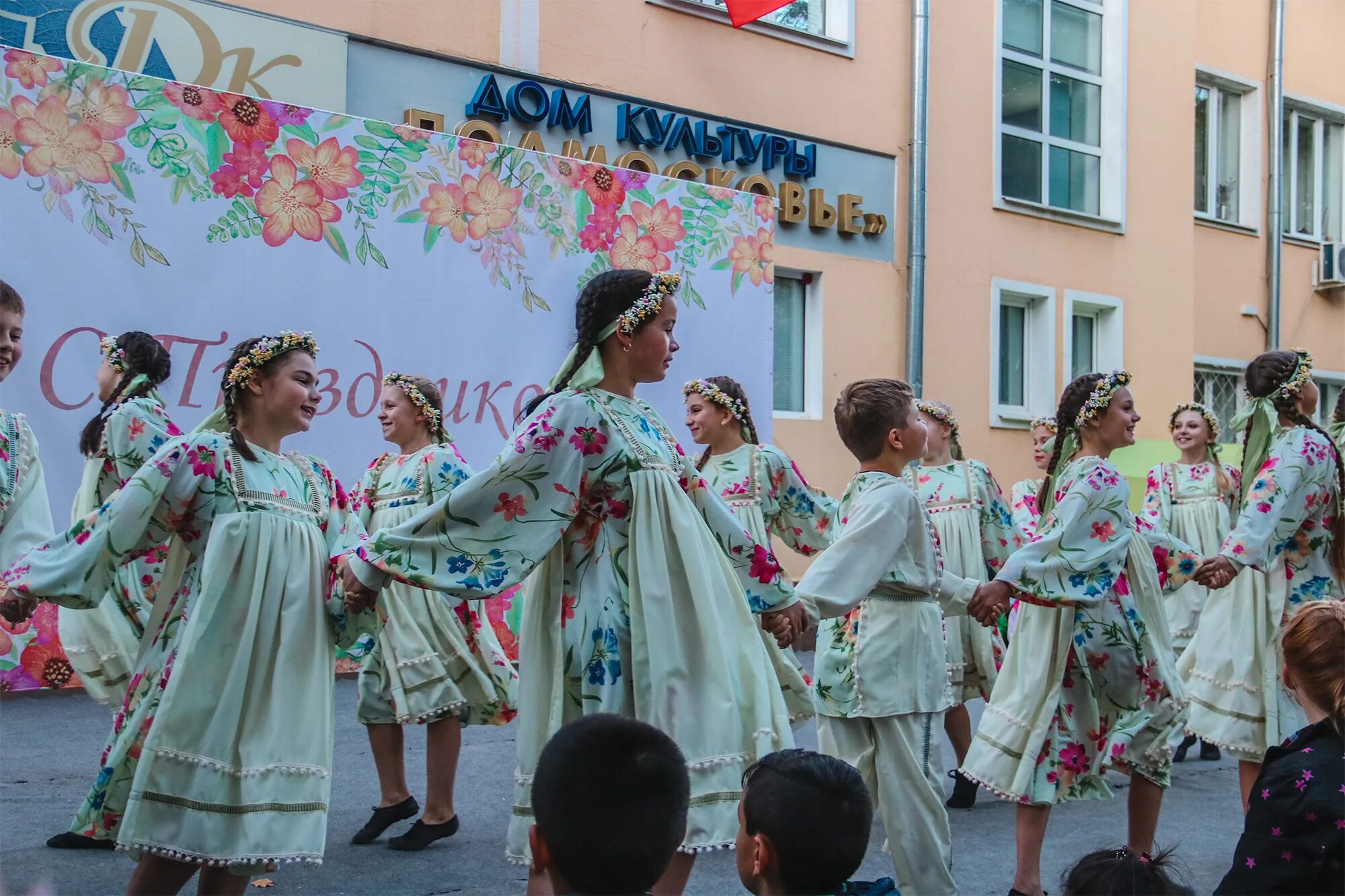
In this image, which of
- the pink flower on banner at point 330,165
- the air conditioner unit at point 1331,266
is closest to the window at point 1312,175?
the air conditioner unit at point 1331,266

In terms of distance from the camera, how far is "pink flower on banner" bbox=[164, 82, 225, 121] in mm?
7012

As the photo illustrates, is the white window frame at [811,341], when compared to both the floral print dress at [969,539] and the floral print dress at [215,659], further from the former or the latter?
the floral print dress at [215,659]

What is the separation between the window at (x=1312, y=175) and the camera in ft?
56.3

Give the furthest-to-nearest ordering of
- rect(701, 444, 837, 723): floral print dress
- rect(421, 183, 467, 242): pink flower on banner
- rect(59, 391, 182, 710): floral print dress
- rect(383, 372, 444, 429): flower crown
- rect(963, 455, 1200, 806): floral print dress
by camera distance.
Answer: rect(421, 183, 467, 242): pink flower on banner → rect(701, 444, 837, 723): floral print dress → rect(383, 372, 444, 429): flower crown → rect(59, 391, 182, 710): floral print dress → rect(963, 455, 1200, 806): floral print dress

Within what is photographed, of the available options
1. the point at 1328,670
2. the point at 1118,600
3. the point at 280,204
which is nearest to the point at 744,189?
the point at 280,204

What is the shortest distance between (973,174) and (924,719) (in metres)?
9.77

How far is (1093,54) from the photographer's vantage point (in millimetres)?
14648

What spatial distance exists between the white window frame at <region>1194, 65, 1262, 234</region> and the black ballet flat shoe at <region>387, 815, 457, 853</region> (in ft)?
46.4

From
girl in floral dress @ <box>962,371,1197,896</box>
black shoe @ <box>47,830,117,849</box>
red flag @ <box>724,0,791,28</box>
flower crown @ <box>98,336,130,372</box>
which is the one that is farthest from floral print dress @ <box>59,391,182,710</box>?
red flag @ <box>724,0,791,28</box>

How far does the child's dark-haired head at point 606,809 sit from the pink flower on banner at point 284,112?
5836 mm

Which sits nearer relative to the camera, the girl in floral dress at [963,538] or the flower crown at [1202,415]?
the girl in floral dress at [963,538]

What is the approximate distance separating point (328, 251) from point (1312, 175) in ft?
48.1

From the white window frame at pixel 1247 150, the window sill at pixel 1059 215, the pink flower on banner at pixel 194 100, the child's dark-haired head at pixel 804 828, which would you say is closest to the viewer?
the child's dark-haired head at pixel 804 828

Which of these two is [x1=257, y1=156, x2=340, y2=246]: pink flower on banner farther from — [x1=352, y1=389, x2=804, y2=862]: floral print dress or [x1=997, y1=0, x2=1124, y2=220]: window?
[x1=997, y1=0, x2=1124, y2=220]: window
